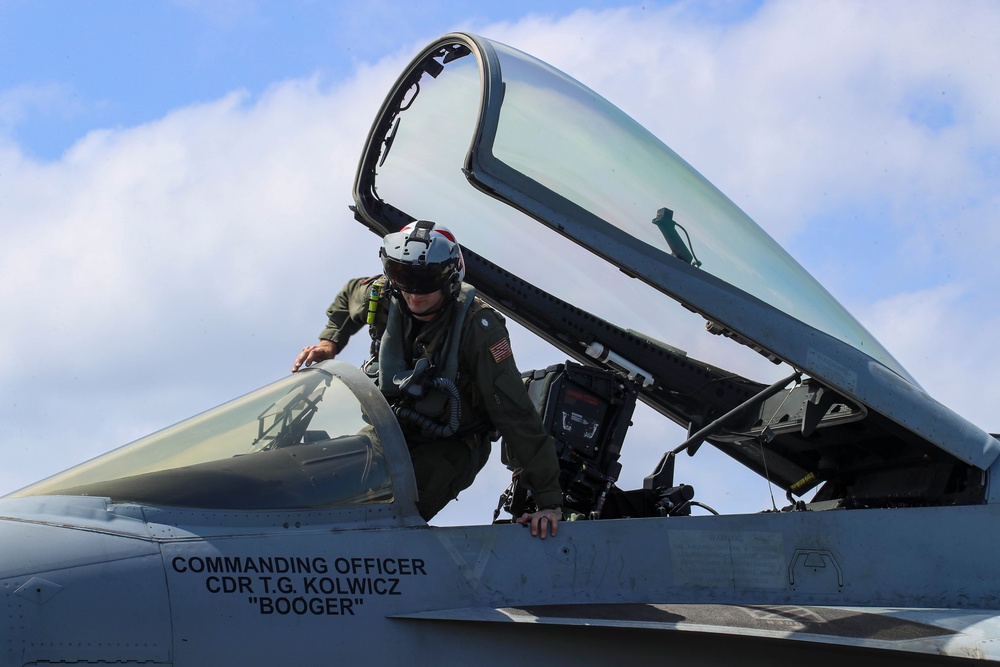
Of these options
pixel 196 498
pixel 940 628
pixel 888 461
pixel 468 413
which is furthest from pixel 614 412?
pixel 196 498

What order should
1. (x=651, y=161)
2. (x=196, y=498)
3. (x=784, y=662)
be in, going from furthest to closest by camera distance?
(x=651, y=161), (x=784, y=662), (x=196, y=498)

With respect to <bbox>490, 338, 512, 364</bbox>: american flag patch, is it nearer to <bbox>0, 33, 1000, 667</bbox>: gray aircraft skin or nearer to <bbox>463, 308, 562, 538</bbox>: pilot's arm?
<bbox>463, 308, 562, 538</bbox>: pilot's arm

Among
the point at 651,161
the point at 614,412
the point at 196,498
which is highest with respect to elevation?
the point at 651,161

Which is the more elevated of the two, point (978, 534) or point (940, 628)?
point (978, 534)

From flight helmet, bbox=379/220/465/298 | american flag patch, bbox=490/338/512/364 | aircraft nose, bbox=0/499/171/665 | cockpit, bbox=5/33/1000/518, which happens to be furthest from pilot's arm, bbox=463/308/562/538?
aircraft nose, bbox=0/499/171/665

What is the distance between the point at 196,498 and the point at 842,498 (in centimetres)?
393

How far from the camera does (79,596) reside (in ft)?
12.2

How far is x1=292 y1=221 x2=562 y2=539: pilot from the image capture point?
4.93 metres

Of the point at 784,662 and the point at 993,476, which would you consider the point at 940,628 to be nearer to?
the point at 784,662

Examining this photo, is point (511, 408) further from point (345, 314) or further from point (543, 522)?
point (345, 314)

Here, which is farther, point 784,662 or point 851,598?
point 851,598

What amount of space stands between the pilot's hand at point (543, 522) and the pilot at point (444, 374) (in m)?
0.10

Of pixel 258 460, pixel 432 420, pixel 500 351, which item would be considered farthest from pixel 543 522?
pixel 258 460

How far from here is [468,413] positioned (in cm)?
517
